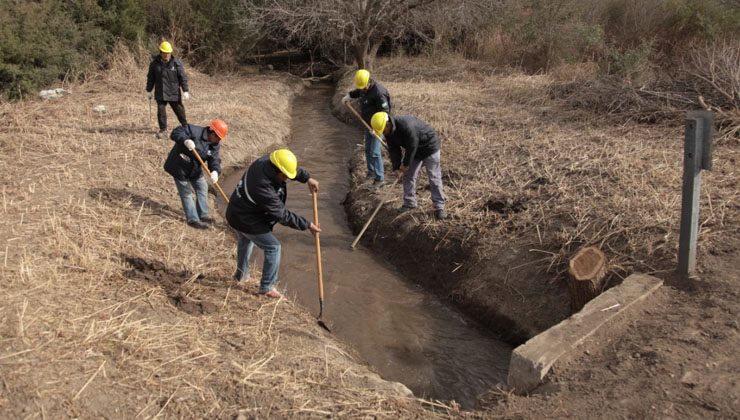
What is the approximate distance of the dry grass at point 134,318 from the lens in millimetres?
4336

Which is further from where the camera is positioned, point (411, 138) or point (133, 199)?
point (133, 199)

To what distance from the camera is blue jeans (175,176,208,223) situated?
7918 millimetres

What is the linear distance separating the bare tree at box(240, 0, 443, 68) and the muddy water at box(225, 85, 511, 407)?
9.92 m

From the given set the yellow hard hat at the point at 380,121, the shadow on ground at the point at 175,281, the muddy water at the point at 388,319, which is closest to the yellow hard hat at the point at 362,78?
the yellow hard hat at the point at 380,121

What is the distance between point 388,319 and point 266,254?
163 cm

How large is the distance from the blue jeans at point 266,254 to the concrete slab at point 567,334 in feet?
8.72

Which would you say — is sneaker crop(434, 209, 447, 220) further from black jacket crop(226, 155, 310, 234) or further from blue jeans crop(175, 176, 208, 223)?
blue jeans crop(175, 176, 208, 223)

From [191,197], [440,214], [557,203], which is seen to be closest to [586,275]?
[557,203]

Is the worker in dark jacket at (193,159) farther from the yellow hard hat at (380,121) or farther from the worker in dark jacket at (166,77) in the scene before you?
the worker in dark jacket at (166,77)

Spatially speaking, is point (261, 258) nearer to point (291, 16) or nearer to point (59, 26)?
point (59, 26)

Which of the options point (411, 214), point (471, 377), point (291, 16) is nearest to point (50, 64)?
point (291, 16)

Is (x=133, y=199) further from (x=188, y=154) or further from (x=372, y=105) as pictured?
(x=372, y=105)

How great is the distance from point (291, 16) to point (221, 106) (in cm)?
594

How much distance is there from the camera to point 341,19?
17.9 m
